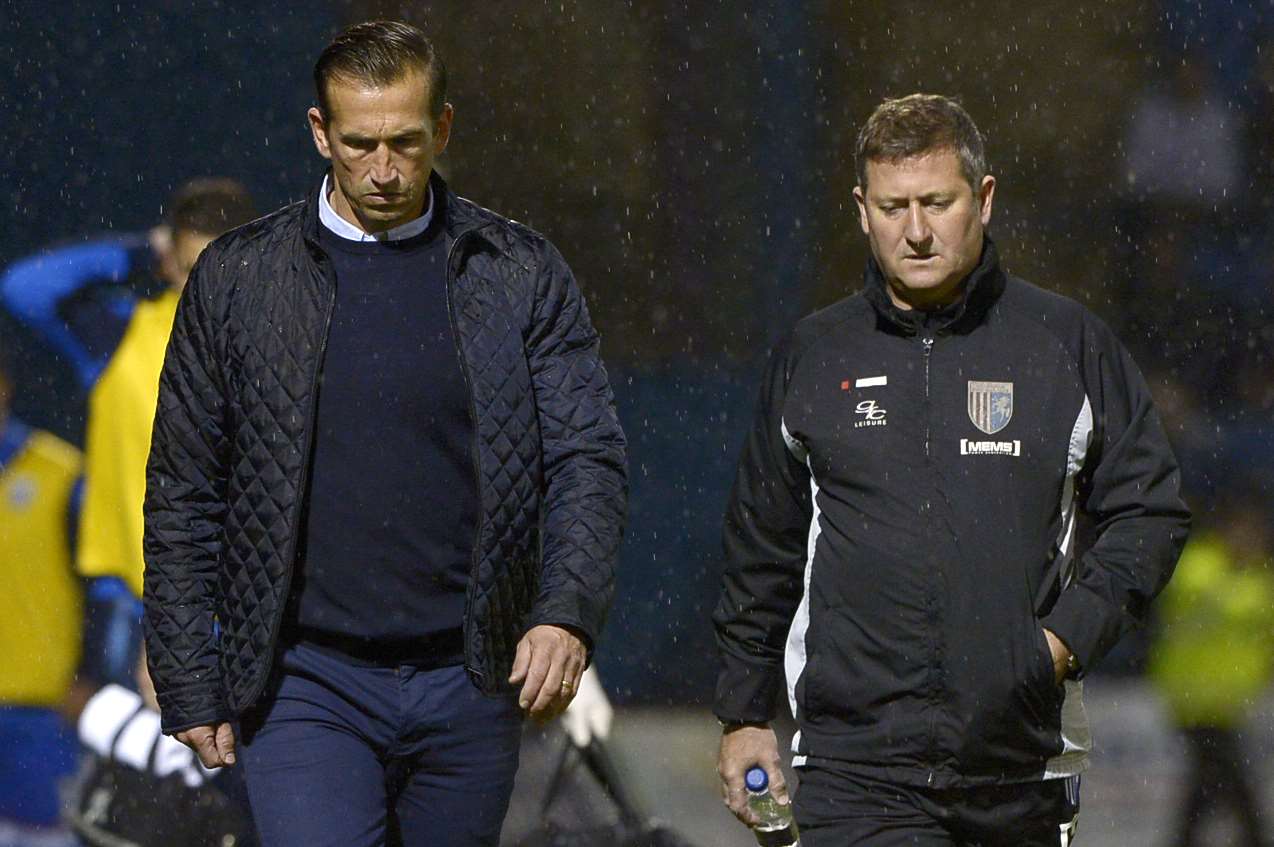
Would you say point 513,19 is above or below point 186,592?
above

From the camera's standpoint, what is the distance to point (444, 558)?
3766mm

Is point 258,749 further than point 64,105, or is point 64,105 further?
point 64,105

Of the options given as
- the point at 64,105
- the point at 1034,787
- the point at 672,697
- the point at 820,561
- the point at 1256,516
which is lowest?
the point at 672,697

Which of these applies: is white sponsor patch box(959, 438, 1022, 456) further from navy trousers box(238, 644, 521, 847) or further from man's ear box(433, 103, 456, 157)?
man's ear box(433, 103, 456, 157)

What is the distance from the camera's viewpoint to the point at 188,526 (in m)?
3.81

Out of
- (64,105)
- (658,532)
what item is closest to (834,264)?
(658,532)

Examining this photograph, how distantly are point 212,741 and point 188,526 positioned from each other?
363 millimetres

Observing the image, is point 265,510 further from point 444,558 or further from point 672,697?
point 672,697

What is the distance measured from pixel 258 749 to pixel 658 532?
3864 mm

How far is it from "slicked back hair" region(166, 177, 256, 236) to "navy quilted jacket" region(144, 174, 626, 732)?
2.79 meters

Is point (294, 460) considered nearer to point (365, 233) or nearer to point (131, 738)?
point (365, 233)

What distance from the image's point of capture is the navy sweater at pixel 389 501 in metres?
3.75

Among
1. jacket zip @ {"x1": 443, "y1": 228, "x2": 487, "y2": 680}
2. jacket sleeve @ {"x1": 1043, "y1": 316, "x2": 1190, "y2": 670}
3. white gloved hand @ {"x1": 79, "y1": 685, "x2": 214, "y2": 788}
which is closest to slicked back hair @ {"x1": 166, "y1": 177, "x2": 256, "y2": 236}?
white gloved hand @ {"x1": 79, "y1": 685, "x2": 214, "y2": 788}

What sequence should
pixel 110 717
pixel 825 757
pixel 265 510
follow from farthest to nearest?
pixel 110 717, pixel 825 757, pixel 265 510
